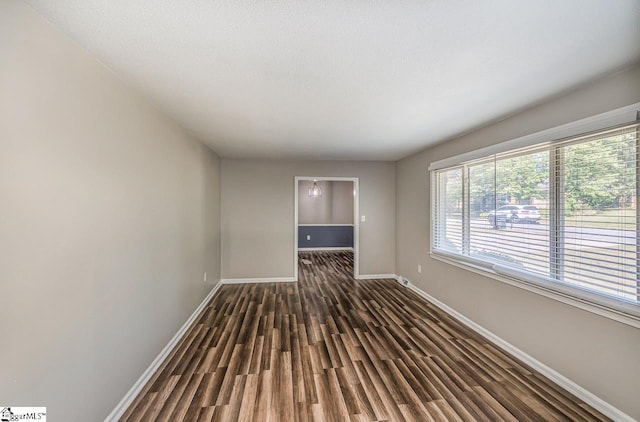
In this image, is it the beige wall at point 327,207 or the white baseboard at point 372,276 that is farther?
the beige wall at point 327,207

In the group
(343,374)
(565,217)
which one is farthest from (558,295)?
(343,374)

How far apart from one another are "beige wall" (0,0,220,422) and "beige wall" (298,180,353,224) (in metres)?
6.01

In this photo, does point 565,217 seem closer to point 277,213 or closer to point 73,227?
point 73,227

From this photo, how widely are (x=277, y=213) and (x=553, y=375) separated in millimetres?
4073

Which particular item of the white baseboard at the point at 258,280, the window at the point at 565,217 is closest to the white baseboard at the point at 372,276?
the white baseboard at the point at 258,280

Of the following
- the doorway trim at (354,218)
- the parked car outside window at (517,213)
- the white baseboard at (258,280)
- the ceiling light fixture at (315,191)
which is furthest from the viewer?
the ceiling light fixture at (315,191)

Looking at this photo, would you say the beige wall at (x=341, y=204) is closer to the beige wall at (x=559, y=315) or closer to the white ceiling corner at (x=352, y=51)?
the beige wall at (x=559, y=315)

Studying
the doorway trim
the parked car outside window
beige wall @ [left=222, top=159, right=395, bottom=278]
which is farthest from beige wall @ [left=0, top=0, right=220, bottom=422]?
→ the parked car outside window

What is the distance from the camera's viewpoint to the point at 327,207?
8281mm

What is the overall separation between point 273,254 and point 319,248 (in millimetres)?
3558

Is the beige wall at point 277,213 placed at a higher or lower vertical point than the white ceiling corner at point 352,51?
lower

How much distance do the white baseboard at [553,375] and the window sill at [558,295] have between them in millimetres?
593

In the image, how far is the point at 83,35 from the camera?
4.24 feet

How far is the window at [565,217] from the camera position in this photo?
163 cm
